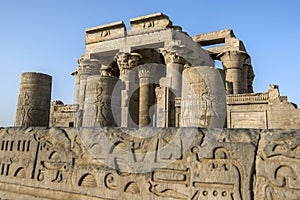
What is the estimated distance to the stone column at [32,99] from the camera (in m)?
7.95

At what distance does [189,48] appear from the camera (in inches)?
542

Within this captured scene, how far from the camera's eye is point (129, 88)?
1359cm

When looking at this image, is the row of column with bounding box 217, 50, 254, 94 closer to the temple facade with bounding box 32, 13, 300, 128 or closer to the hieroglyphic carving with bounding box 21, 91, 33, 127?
the temple facade with bounding box 32, 13, 300, 128

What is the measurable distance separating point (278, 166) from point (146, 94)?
11.7m

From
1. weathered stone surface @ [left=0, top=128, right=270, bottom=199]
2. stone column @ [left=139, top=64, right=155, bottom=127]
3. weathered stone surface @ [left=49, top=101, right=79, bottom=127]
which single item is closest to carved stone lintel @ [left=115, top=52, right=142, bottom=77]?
stone column @ [left=139, top=64, right=155, bottom=127]

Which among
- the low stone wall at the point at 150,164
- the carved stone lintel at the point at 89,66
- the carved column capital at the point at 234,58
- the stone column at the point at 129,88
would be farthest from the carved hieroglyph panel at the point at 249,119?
the low stone wall at the point at 150,164

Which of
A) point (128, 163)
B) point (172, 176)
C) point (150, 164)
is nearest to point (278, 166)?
point (172, 176)

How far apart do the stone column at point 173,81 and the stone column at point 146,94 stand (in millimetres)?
1374

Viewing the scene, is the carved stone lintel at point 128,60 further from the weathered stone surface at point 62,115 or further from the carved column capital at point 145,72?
the weathered stone surface at point 62,115

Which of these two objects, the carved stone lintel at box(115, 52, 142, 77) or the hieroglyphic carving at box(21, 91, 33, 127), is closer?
the hieroglyphic carving at box(21, 91, 33, 127)

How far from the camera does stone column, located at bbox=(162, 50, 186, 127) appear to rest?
12500 mm

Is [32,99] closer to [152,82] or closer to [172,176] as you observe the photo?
[172,176]

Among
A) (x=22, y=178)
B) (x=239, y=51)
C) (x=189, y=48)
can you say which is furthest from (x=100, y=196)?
(x=239, y=51)

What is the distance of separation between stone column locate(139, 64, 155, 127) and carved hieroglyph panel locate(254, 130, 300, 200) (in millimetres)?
→ 10840
